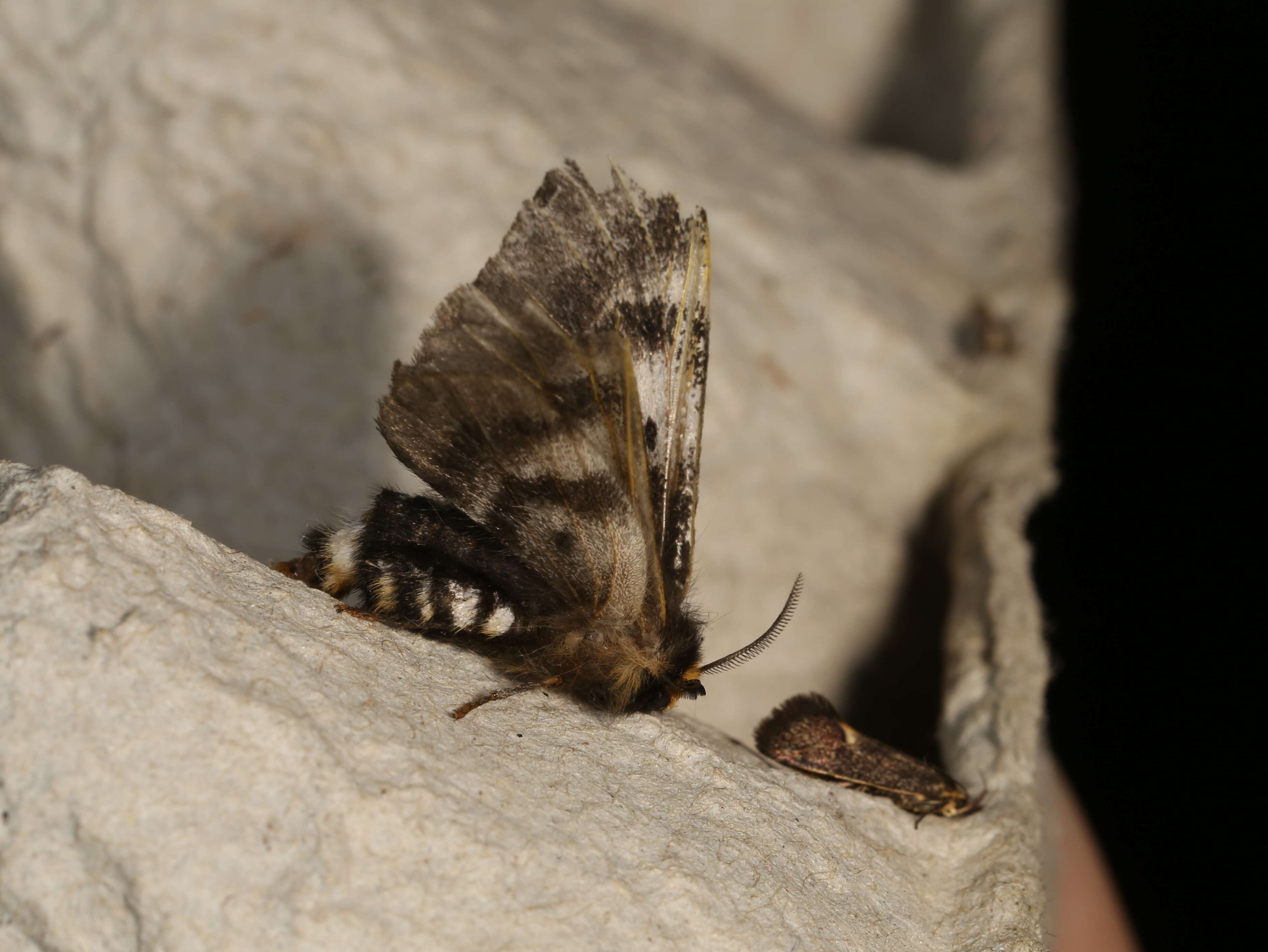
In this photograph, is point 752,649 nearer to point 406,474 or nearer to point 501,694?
point 501,694

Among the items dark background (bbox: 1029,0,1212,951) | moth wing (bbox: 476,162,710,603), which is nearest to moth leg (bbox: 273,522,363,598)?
moth wing (bbox: 476,162,710,603)

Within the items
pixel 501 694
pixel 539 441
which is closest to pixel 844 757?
pixel 501 694

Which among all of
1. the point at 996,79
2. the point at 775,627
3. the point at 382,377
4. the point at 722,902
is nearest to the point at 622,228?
the point at 775,627

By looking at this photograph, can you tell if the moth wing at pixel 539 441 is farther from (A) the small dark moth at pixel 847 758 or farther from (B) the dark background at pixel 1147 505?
(B) the dark background at pixel 1147 505

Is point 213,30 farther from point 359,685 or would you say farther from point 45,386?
point 359,685

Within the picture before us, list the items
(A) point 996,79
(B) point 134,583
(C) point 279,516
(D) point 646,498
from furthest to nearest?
(A) point 996,79 → (C) point 279,516 → (D) point 646,498 → (B) point 134,583

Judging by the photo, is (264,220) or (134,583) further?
(264,220)

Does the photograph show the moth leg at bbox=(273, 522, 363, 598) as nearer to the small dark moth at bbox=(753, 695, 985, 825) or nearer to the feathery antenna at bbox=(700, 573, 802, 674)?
the feathery antenna at bbox=(700, 573, 802, 674)

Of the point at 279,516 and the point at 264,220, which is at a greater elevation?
the point at 264,220
